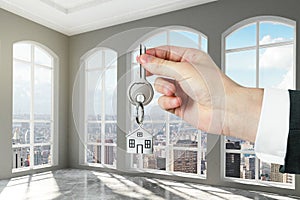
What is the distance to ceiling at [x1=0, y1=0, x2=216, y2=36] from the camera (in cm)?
401

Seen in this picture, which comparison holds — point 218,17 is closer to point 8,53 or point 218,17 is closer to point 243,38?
point 243,38

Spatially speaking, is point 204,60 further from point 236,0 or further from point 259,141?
point 236,0

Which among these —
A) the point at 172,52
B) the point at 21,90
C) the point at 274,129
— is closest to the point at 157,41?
the point at 172,52

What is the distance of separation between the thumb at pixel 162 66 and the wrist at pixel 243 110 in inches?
5.4

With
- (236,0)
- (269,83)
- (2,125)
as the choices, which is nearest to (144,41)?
(269,83)

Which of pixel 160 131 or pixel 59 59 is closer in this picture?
pixel 160 131

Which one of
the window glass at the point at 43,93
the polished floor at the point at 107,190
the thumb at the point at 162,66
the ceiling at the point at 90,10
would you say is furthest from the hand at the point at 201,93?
the window glass at the point at 43,93

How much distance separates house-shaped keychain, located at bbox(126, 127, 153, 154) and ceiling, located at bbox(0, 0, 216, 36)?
3555mm

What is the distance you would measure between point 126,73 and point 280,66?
10.7 ft

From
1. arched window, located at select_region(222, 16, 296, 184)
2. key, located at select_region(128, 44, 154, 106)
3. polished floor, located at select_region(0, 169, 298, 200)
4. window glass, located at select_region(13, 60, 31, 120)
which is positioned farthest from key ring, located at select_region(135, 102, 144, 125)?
window glass, located at select_region(13, 60, 31, 120)

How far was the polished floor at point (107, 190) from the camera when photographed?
3166 mm

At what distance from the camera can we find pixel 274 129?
51cm

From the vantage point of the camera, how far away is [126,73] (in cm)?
60

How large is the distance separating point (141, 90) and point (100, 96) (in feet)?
0.42
